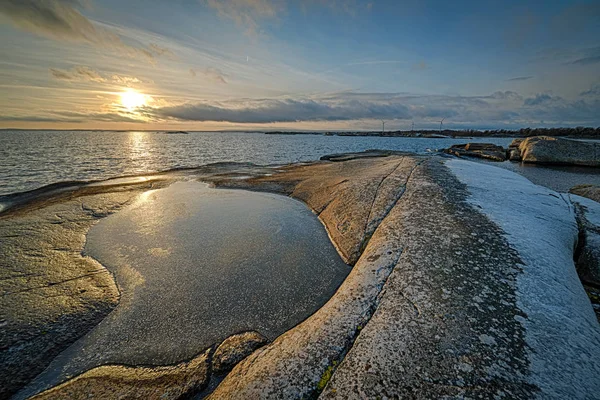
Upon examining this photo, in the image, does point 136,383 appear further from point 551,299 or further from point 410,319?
point 551,299

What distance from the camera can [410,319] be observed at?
3.17m

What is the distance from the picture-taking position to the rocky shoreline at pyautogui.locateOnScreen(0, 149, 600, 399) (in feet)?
8.12

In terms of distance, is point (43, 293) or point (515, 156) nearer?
point (43, 293)

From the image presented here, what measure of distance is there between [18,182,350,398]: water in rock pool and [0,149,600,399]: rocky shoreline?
32 cm

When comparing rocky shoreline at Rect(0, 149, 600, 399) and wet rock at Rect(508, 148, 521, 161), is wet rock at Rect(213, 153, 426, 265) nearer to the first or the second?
rocky shoreline at Rect(0, 149, 600, 399)

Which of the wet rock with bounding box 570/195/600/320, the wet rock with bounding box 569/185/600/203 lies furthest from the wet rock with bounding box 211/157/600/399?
the wet rock with bounding box 569/185/600/203

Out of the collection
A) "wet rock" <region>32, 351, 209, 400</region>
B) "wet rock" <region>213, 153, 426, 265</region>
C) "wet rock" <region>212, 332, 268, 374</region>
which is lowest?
"wet rock" <region>32, 351, 209, 400</region>

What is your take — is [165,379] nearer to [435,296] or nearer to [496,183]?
[435,296]

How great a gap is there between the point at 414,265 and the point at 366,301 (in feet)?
3.71

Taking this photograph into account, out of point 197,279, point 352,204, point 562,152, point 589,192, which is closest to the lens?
point 197,279

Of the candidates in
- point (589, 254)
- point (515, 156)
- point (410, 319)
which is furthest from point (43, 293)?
point (515, 156)

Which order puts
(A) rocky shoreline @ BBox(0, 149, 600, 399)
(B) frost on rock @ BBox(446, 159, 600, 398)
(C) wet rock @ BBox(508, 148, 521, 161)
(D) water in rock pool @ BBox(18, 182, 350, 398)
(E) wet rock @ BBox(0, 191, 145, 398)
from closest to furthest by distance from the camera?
(B) frost on rock @ BBox(446, 159, 600, 398), (A) rocky shoreline @ BBox(0, 149, 600, 399), (E) wet rock @ BBox(0, 191, 145, 398), (D) water in rock pool @ BBox(18, 182, 350, 398), (C) wet rock @ BBox(508, 148, 521, 161)

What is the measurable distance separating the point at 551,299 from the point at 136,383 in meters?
5.45

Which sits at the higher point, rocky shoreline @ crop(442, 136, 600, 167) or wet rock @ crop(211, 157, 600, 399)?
rocky shoreline @ crop(442, 136, 600, 167)
